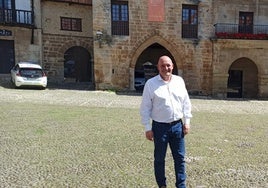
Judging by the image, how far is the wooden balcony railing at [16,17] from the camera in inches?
812

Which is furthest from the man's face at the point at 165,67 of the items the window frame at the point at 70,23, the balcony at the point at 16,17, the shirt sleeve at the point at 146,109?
the window frame at the point at 70,23

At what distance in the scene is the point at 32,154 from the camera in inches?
205

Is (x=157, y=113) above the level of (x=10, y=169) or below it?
above

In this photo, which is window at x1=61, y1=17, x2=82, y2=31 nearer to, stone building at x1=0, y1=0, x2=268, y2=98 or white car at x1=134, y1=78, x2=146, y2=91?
stone building at x1=0, y1=0, x2=268, y2=98

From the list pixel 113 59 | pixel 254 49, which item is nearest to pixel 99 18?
→ pixel 113 59

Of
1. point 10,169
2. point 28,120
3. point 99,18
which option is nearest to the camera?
point 10,169

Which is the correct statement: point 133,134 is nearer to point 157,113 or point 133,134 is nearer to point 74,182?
point 74,182

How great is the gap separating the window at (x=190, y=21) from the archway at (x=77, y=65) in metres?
9.67

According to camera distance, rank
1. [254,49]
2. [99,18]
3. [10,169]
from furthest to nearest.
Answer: [254,49], [99,18], [10,169]

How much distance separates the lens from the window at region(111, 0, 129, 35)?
1915 centimetres

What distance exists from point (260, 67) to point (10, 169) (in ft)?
66.2

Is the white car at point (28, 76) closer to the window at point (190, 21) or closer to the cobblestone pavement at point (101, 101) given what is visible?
the cobblestone pavement at point (101, 101)

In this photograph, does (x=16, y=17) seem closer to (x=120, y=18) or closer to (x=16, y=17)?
(x=16, y=17)

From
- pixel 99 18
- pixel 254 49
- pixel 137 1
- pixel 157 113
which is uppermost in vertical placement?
pixel 137 1
